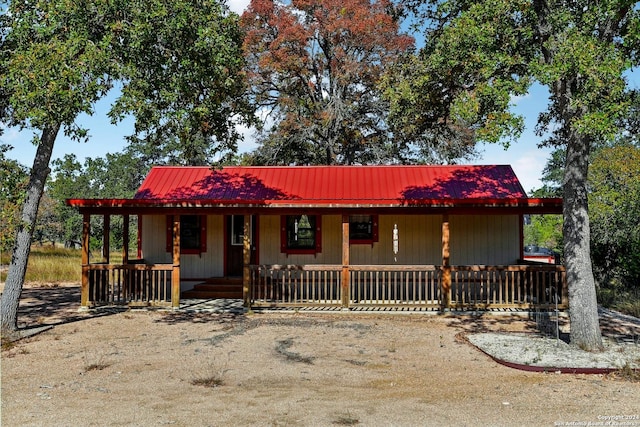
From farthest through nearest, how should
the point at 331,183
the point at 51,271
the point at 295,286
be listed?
the point at 51,271, the point at 331,183, the point at 295,286

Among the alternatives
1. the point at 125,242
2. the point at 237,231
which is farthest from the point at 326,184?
the point at 125,242

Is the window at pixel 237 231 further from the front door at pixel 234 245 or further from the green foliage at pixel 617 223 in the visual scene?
the green foliage at pixel 617 223

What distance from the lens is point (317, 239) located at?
48.8 ft

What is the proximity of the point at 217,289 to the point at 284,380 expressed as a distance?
8.09 meters

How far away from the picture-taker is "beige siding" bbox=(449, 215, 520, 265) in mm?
14789

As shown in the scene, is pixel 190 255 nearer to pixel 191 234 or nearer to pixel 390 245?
pixel 191 234

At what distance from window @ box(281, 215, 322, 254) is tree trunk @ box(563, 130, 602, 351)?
23.4ft

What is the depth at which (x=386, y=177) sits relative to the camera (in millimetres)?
15906

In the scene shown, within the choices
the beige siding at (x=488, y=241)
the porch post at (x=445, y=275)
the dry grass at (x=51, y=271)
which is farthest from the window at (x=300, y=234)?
the dry grass at (x=51, y=271)

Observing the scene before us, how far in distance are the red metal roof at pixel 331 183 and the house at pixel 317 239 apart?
0.04 metres

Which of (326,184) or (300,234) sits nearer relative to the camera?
(300,234)

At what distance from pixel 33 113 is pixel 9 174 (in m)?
1.85

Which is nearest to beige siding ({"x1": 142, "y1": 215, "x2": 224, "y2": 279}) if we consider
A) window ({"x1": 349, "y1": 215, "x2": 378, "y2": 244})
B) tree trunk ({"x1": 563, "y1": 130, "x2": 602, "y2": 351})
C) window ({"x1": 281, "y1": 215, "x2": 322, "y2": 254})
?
window ({"x1": 281, "y1": 215, "x2": 322, "y2": 254})

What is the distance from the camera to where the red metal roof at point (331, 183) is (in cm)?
1488
